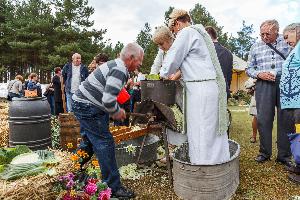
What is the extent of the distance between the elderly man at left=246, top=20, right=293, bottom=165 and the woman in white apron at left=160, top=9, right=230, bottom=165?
1.73 m

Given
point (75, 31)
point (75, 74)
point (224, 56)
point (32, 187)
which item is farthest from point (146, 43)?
point (32, 187)

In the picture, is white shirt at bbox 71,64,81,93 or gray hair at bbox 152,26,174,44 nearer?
gray hair at bbox 152,26,174,44

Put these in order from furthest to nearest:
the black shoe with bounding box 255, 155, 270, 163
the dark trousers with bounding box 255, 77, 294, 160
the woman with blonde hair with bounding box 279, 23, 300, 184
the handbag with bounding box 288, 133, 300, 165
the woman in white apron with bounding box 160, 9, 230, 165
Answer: the black shoe with bounding box 255, 155, 270, 163
the dark trousers with bounding box 255, 77, 294, 160
the woman with blonde hair with bounding box 279, 23, 300, 184
the handbag with bounding box 288, 133, 300, 165
the woman in white apron with bounding box 160, 9, 230, 165

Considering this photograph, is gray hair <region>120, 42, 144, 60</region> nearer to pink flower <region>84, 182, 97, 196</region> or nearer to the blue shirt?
pink flower <region>84, 182, 97, 196</region>

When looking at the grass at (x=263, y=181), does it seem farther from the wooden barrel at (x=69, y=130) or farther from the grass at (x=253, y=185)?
the wooden barrel at (x=69, y=130)

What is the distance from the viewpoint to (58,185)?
3314mm

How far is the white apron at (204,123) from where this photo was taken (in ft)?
12.6

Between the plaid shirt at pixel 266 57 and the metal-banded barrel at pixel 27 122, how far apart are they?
139 inches

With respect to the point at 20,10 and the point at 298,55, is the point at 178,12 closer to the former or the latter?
the point at 298,55

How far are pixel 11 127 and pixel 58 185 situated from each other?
2377mm

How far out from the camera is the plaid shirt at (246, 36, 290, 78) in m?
5.38

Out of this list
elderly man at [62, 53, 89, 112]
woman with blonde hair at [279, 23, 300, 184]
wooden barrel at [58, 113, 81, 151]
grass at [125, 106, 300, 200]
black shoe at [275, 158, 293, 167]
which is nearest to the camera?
grass at [125, 106, 300, 200]

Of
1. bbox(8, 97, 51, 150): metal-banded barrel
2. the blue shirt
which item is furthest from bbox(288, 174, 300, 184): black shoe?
bbox(8, 97, 51, 150): metal-banded barrel

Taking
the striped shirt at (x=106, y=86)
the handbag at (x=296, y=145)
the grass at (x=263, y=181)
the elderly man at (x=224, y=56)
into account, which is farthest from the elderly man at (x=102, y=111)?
the handbag at (x=296, y=145)
